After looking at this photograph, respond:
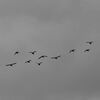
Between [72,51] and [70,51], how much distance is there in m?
1.25

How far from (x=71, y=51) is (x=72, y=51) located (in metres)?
1.20

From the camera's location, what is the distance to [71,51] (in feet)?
447

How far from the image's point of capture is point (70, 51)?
136500 mm

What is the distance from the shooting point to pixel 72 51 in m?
138

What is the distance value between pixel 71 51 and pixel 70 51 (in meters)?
0.36
